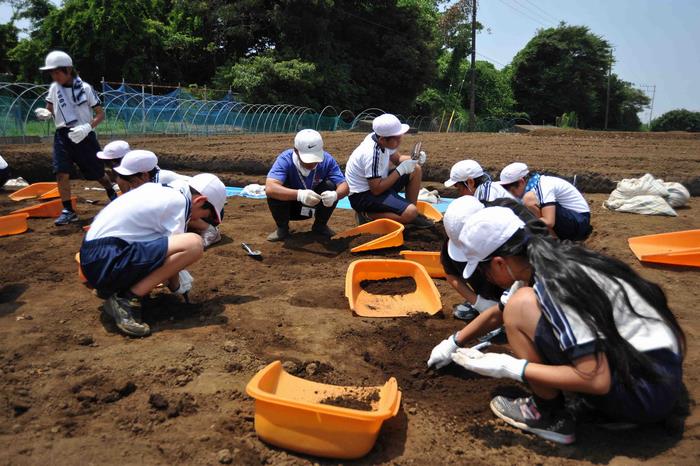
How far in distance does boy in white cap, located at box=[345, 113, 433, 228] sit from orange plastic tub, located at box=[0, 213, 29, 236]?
316 cm

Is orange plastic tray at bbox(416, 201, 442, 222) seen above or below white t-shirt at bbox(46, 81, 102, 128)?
below

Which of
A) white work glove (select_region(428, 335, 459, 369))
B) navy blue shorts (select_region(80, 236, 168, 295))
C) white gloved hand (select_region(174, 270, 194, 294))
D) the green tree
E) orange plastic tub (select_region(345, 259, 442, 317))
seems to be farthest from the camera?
the green tree

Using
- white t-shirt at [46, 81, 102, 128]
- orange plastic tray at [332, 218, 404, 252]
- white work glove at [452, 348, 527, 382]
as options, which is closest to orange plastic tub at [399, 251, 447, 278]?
orange plastic tray at [332, 218, 404, 252]

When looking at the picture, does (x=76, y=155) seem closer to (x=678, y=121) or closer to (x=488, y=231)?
(x=488, y=231)

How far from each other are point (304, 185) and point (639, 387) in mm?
3573

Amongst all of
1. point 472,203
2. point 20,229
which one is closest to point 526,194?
point 472,203

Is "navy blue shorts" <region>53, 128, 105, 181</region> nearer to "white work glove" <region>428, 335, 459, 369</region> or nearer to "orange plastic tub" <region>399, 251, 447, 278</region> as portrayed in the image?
"orange plastic tub" <region>399, 251, 447, 278</region>

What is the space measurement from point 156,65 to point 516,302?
79.4 feet

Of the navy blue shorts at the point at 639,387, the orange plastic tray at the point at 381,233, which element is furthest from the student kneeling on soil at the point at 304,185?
the navy blue shorts at the point at 639,387

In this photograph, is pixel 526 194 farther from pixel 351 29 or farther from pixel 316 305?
pixel 351 29

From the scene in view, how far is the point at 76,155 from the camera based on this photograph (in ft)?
17.5

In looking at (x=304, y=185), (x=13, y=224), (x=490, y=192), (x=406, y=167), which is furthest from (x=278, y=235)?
(x=13, y=224)

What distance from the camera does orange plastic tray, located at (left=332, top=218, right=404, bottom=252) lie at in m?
4.57

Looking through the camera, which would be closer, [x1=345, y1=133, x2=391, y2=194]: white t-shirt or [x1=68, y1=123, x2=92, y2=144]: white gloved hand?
[x1=345, y1=133, x2=391, y2=194]: white t-shirt
